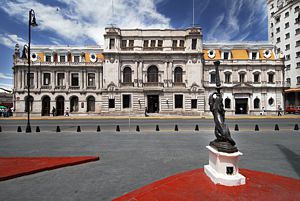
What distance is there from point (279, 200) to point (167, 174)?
9.61ft

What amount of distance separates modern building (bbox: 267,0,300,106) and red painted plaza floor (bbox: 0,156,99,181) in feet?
150

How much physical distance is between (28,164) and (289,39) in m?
59.3

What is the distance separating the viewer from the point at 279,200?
3.50m

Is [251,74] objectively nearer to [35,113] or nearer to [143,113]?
[143,113]

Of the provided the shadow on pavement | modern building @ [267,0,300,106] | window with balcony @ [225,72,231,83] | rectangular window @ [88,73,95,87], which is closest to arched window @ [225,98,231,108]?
window with balcony @ [225,72,231,83]

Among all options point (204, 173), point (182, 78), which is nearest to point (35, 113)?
point (182, 78)

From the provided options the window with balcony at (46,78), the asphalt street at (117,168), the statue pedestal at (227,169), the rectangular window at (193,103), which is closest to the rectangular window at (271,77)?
the rectangular window at (193,103)

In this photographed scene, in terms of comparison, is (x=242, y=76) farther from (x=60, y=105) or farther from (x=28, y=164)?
(x=60, y=105)

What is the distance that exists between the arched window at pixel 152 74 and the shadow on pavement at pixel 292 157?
2783 centimetres

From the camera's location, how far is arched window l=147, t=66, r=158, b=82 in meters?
35.0

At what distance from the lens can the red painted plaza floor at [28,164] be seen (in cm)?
534

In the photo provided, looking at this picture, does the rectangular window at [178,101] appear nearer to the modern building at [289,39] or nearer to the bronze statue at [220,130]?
the modern building at [289,39]

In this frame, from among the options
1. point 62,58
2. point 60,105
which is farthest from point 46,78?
point 60,105

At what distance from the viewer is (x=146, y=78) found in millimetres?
34594
